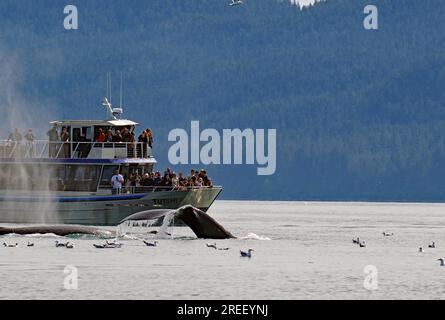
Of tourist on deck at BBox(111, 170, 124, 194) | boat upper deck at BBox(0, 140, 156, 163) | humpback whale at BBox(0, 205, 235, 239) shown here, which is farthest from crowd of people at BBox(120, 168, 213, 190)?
humpback whale at BBox(0, 205, 235, 239)

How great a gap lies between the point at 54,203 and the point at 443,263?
120 ft

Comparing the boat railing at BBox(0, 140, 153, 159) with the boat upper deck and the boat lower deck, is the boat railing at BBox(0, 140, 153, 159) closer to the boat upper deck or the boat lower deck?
the boat upper deck

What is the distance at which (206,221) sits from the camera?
285 feet

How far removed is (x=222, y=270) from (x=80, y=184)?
122 ft

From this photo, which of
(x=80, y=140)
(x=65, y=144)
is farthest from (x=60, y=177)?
(x=80, y=140)

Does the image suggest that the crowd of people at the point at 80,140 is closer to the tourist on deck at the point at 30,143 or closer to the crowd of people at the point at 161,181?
the tourist on deck at the point at 30,143

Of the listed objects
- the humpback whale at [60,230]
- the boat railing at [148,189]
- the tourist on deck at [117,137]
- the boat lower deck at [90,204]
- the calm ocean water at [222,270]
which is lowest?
the calm ocean water at [222,270]

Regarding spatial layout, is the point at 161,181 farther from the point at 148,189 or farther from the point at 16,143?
the point at 16,143

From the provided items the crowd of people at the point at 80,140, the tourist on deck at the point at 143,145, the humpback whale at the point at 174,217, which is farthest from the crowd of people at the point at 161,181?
the humpback whale at the point at 174,217

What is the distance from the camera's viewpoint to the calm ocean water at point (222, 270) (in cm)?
6172

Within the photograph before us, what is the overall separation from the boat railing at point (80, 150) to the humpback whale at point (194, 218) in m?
17.8
